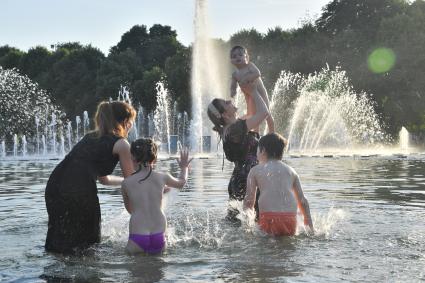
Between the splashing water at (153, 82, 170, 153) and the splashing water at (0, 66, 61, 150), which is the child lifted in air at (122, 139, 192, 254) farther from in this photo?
the splashing water at (0, 66, 61, 150)

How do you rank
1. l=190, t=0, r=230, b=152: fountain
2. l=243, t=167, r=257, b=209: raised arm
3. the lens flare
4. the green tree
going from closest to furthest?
l=243, t=167, r=257, b=209: raised arm → l=190, t=0, r=230, b=152: fountain → the lens flare → the green tree

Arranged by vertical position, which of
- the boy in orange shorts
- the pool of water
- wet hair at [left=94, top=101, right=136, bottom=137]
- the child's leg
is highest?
the child's leg

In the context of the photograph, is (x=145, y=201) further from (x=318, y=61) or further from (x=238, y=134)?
(x=318, y=61)

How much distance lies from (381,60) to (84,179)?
41.7 metres

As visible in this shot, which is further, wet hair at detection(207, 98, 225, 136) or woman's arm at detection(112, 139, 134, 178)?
wet hair at detection(207, 98, 225, 136)

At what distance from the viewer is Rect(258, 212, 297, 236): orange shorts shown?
21.3 ft

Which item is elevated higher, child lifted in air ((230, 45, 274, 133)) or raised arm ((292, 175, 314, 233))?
child lifted in air ((230, 45, 274, 133))

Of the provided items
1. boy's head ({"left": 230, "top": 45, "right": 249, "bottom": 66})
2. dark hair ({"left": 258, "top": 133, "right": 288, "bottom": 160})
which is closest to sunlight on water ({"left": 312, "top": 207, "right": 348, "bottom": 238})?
dark hair ({"left": 258, "top": 133, "right": 288, "bottom": 160})

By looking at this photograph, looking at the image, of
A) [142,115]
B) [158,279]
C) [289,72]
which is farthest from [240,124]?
[142,115]

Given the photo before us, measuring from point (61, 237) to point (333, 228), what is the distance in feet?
10.0

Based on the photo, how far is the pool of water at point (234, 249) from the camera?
494 centimetres

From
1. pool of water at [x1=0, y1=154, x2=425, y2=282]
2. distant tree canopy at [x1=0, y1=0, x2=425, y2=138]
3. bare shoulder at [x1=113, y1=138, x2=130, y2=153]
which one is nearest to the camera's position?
pool of water at [x1=0, y1=154, x2=425, y2=282]

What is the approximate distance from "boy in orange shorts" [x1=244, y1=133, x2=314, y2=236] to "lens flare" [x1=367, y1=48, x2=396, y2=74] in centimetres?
3869

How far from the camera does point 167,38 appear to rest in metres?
69.8
